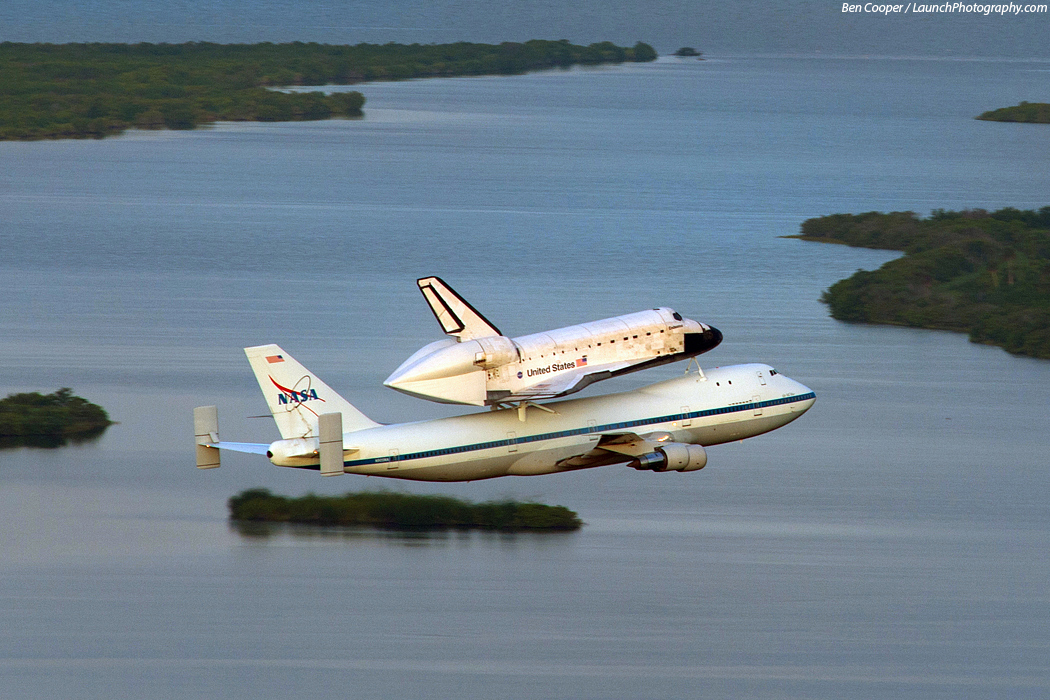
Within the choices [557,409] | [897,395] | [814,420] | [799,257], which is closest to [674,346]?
[557,409]

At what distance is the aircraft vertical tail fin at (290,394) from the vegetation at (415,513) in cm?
1644

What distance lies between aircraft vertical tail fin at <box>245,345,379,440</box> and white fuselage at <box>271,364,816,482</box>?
1476mm

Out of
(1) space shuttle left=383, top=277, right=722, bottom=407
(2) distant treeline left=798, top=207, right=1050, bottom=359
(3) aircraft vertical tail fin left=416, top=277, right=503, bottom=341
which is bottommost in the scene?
(1) space shuttle left=383, top=277, right=722, bottom=407

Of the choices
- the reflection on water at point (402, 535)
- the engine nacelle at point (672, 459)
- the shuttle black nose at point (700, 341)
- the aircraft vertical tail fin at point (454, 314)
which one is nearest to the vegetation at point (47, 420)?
the reflection on water at point (402, 535)

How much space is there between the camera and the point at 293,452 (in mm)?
69188

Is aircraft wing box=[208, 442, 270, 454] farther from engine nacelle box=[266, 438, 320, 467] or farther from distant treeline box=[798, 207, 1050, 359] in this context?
distant treeline box=[798, 207, 1050, 359]

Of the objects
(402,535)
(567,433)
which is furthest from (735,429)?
(402,535)

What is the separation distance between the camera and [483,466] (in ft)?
234

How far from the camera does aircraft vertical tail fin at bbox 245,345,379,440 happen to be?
69.8m

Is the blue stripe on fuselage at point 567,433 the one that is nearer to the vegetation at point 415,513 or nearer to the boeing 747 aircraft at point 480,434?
the boeing 747 aircraft at point 480,434

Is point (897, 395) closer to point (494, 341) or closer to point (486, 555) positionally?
point (486, 555)

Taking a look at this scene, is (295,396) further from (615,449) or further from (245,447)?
(615,449)

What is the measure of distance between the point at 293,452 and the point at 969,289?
93.3 metres

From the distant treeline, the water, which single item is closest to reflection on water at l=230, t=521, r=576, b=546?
the water
